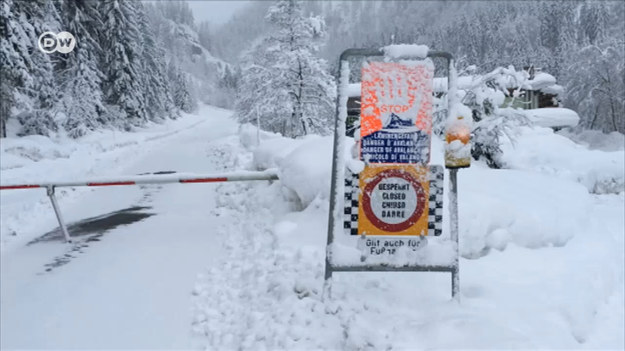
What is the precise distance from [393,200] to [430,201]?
1.13 ft

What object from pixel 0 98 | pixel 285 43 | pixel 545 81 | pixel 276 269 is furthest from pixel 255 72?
pixel 545 81

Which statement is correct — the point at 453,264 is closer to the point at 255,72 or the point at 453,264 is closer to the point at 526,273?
the point at 526,273

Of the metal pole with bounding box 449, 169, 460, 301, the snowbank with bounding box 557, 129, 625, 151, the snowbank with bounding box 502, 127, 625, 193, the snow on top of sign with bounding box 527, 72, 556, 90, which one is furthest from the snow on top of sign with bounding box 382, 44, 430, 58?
the snow on top of sign with bounding box 527, 72, 556, 90

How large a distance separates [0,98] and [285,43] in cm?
1414

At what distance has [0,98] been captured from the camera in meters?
19.8

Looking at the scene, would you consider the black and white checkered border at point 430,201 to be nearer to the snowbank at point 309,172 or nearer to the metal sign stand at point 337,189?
the metal sign stand at point 337,189

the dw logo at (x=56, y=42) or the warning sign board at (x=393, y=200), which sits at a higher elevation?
the dw logo at (x=56, y=42)

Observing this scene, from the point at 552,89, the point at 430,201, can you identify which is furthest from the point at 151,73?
the point at 430,201

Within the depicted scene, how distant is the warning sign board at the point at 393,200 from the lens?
410 centimetres

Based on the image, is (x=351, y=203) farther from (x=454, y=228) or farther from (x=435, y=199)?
(x=454, y=228)

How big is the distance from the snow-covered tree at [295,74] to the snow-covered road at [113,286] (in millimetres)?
16481

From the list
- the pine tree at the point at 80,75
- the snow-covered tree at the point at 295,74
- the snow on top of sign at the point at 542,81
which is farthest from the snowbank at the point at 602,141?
the pine tree at the point at 80,75

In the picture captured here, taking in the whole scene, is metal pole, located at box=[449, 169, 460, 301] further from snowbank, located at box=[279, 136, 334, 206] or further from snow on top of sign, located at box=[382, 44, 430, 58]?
snowbank, located at box=[279, 136, 334, 206]

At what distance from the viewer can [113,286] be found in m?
5.44
